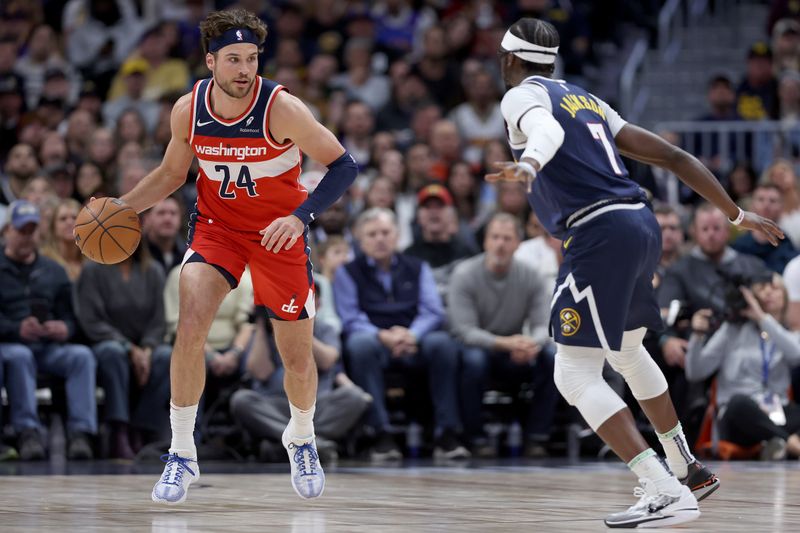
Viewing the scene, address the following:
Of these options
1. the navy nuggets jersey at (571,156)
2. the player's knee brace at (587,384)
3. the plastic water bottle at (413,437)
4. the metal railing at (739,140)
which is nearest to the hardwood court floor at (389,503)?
the player's knee brace at (587,384)

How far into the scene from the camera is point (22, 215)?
9367mm

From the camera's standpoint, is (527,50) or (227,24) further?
(227,24)

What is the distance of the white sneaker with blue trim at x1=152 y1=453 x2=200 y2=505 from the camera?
19.1 ft

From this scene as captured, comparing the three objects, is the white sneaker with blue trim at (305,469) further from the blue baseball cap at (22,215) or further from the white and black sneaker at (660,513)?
the blue baseball cap at (22,215)

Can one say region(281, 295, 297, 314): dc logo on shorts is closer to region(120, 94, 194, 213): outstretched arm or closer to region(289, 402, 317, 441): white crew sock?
region(289, 402, 317, 441): white crew sock

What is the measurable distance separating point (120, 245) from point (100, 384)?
3.40 m

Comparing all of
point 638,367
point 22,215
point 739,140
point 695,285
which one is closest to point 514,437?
point 695,285

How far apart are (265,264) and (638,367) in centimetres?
166

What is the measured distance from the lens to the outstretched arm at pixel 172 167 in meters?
6.09

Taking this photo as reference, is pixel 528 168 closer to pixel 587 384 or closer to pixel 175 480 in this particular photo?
pixel 587 384

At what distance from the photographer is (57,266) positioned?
9.65 m

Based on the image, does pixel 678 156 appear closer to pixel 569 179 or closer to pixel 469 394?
pixel 569 179

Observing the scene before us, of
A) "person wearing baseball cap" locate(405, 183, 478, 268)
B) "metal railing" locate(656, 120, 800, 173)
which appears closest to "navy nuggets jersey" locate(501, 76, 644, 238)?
"person wearing baseball cap" locate(405, 183, 478, 268)

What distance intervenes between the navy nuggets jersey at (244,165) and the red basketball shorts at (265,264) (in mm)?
42
